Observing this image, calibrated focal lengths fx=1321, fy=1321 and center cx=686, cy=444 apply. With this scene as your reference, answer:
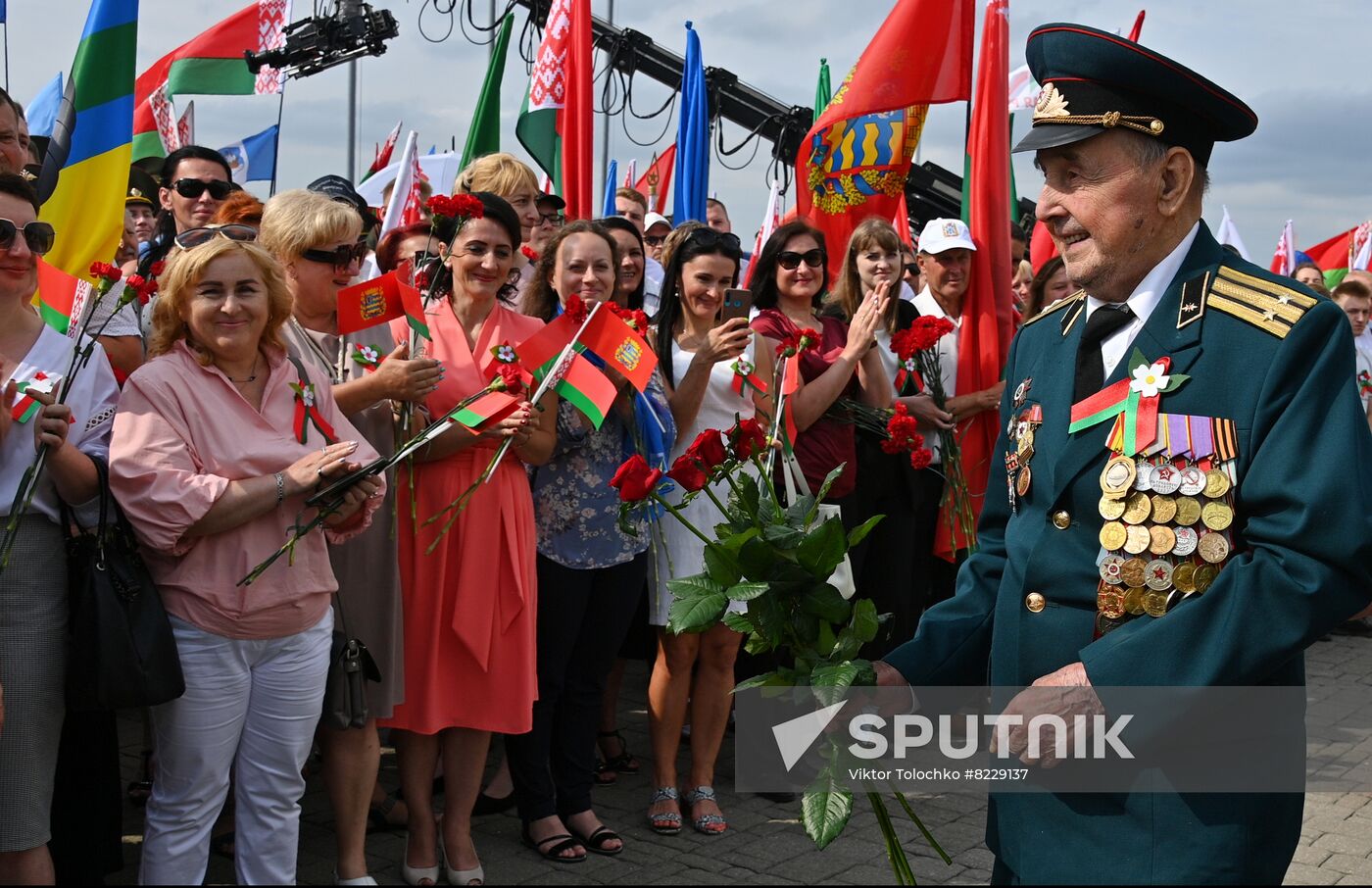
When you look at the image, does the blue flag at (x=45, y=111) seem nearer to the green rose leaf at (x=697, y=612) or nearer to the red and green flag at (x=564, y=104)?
the red and green flag at (x=564, y=104)

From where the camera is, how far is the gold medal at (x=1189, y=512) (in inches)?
81.1

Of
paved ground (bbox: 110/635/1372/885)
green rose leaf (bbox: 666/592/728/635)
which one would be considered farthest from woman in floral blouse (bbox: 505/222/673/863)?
green rose leaf (bbox: 666/592/728/635)

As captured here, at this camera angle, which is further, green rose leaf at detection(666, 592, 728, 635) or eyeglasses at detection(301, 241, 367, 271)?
eyeglasses at detection(301, 241, 367, 271)

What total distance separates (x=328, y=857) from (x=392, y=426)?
1.55 metres

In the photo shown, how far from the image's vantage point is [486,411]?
4.31 m

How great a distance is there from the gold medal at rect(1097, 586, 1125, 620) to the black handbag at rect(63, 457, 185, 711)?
2.50 metres

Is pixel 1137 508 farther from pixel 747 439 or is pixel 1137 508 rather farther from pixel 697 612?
pixel 747 439

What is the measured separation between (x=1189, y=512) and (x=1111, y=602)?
19 centimetres

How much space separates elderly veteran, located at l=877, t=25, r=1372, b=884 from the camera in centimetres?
195

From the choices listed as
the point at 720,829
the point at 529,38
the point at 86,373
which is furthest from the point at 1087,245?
the point at 529,38

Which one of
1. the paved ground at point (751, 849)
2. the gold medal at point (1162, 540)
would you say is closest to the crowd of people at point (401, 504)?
the paved ground at point (751, 849)

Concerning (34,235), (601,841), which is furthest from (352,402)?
(601,841)

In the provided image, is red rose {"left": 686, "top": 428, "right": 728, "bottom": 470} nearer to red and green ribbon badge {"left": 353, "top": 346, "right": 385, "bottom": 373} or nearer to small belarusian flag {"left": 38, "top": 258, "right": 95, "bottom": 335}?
red and green ribbon badge {"left": 353, "top": 346, "right": 385, "bottom": 373}

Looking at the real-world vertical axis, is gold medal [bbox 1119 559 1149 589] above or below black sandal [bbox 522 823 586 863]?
above
